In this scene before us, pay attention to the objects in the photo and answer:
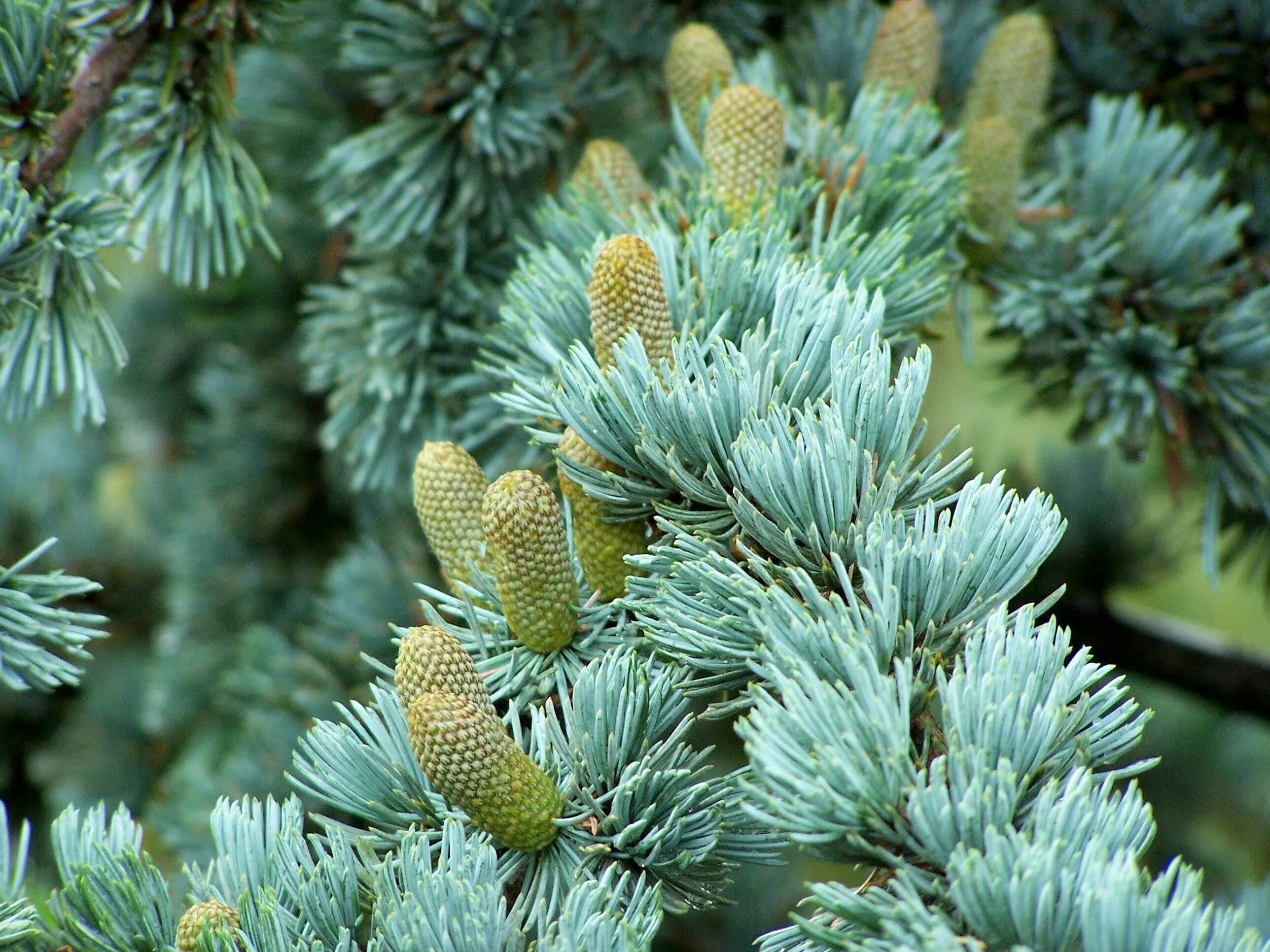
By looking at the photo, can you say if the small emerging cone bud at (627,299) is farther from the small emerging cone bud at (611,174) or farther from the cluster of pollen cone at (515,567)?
the small emerging cone bud at (611,174)

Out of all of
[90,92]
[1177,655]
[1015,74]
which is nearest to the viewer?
[90,92]

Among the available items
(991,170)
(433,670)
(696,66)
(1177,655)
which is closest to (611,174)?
(696,66)

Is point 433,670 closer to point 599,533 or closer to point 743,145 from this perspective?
point 599,533

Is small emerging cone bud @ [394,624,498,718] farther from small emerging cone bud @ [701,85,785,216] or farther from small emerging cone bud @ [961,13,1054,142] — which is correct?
small emerging cone bud @ [961,13,1054,142]

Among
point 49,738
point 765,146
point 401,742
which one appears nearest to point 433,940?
point 401,742

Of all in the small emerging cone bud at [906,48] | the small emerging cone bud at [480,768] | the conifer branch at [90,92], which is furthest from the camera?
the small emerging cone bud at [906,48]

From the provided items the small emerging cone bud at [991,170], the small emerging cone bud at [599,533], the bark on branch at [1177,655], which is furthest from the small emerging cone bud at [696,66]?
the bark on branch at [1177,655]

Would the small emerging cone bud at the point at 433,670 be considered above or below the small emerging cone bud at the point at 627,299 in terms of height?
below
